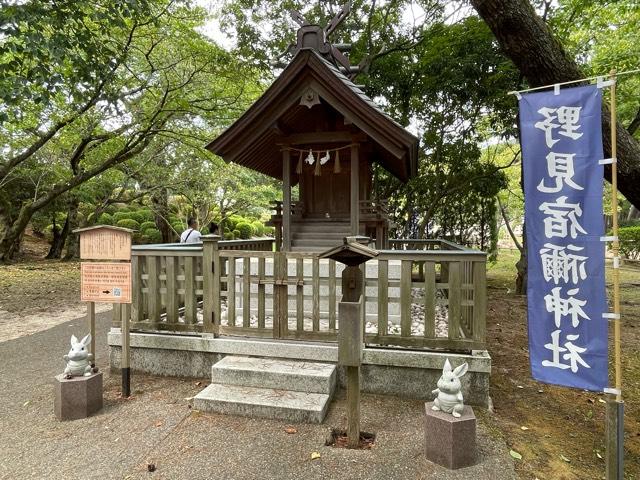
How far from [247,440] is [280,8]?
1431 cm

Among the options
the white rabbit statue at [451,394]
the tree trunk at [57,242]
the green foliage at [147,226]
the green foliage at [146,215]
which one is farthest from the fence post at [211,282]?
the green foliage at [146,215]

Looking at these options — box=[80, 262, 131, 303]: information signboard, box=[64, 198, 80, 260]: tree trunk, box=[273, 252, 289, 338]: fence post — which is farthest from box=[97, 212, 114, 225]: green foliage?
box=[273, 252, 289, 338]: fence post

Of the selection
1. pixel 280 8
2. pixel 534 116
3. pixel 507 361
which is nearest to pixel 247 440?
pixel 534 116

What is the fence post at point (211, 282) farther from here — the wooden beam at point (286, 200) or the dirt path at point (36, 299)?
the dirt path at point (36, 299)

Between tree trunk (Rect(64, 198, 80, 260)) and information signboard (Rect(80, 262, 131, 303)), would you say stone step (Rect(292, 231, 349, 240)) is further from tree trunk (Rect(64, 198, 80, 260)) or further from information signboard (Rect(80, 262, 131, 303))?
tree trunk (Rect(64, 198, 80, 260))

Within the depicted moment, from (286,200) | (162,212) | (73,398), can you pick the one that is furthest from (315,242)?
(162,212)

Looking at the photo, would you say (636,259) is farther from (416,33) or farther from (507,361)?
(507,361)

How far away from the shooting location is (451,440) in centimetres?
321

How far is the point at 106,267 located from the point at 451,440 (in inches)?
166

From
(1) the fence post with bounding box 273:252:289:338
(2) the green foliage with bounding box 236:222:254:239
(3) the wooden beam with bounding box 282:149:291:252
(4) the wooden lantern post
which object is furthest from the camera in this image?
(2) the green foliage with bounding box 236:222:254:239

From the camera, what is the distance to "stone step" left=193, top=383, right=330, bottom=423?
13.1 ft

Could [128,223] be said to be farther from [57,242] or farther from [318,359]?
[318,359]

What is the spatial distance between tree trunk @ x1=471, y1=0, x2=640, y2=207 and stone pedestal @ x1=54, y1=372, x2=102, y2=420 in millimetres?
6371

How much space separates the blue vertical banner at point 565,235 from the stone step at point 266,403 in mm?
2274
